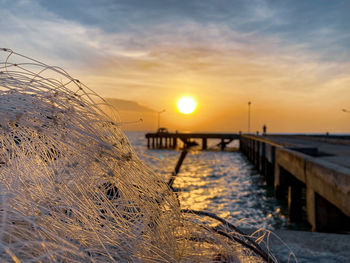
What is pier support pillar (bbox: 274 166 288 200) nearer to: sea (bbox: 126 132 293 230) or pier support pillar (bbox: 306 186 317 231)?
sea (bbox: 126 132 293 230)

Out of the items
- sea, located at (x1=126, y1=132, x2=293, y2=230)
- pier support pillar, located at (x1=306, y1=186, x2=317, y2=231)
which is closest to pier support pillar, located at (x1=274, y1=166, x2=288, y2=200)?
sea, located at (x1=126, y1=132, x2=293, y2=230)

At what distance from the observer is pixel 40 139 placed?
2.07 m

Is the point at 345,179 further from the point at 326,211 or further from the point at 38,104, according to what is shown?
the point at 38,104

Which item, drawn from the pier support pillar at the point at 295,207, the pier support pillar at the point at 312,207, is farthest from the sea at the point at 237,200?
the pier support pillar at the point at 312,207

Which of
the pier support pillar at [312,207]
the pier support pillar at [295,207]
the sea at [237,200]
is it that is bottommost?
the sea at [237,200]

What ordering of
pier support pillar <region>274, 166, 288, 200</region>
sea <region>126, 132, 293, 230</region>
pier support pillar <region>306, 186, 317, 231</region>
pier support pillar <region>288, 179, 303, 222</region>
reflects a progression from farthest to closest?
pier support pillar <region>274, 166, 288, 200</region>, sea <region>126, 132, 293, 230</region>, pier support pillar <region>288, 179, 303, 222</region>, pier support pillar <region>306, 186, 317, 231</region>

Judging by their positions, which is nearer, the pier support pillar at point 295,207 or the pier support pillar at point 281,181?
the pier support pillar at point 295,207

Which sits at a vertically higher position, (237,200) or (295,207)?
(295,207)

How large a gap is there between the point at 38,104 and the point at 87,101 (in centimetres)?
33

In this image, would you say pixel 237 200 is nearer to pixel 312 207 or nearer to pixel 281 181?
pixel 281 181

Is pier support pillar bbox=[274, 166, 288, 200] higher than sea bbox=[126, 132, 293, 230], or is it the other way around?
pier support pillar bbox=[274, 166, 288, 200]

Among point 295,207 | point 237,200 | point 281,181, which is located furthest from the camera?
point 237,200

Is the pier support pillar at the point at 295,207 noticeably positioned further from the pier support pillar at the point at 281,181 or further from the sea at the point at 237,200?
the pier support pillar at the point at 281,181

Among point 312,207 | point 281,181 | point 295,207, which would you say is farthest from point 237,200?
point 312,207
